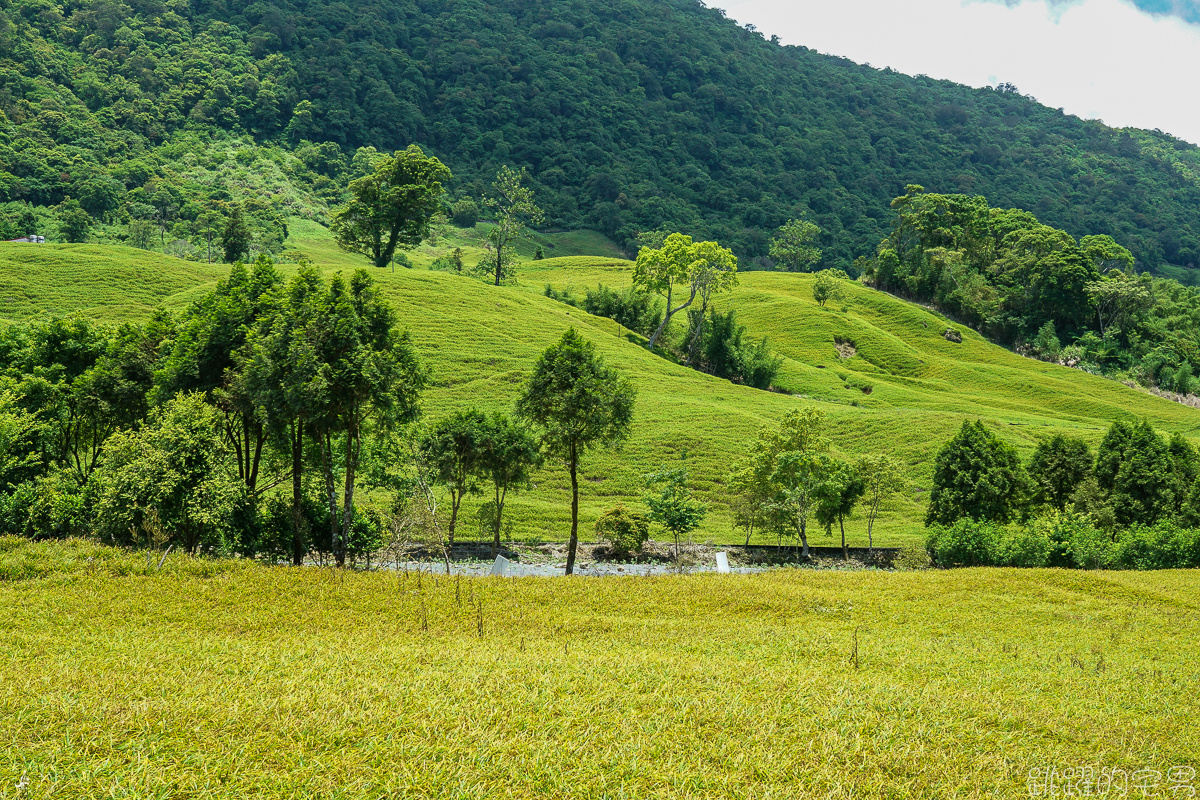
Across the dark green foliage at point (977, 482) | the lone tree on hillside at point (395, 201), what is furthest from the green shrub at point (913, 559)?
the lone tree on hillside at point (395, 201)

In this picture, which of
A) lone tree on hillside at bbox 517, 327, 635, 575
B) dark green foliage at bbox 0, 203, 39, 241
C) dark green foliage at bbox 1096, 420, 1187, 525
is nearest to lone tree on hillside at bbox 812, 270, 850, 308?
dark green foliage at bbox 1096, 420, 1187, 525

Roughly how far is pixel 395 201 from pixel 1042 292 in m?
107

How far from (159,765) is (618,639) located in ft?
28.3

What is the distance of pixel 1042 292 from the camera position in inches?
4914

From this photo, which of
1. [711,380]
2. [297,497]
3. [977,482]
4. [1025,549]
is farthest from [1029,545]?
[711,380]

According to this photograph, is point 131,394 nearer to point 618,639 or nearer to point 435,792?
point 618,639

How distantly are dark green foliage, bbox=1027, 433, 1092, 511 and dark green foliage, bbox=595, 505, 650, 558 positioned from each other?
26.0 m

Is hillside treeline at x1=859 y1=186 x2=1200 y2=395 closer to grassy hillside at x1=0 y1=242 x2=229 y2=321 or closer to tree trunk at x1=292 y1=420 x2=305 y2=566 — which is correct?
grassy hillside at x1=0 y1=242 x2=229 y2=321

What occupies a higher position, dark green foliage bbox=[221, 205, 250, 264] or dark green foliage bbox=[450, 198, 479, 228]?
dark green foliage bbox=[450, 198, 479, 228]

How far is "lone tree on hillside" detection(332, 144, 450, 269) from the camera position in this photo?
95.2m

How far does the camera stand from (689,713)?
773 cm

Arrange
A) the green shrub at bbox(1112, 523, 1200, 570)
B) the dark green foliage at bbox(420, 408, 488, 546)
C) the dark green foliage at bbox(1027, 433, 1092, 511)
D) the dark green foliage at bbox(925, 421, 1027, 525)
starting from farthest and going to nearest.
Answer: the dark green foliage at bbox(1027, 433, 1092, 511) → the dark green foliage at bbox(925, 421, 1027, 525) → the dark green foliage at bbox(420, 408, 488, 546) → the green shrub at bbox(1112, 523, 1200, 570)

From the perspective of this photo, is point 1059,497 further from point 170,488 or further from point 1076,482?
point 170,488

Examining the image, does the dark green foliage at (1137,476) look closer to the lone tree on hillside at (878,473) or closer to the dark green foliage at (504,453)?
the lone tree on hillside at (878,473)
